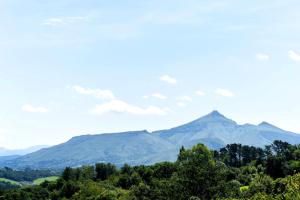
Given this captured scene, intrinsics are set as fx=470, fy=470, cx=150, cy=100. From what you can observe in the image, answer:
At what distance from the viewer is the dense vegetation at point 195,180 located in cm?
8194

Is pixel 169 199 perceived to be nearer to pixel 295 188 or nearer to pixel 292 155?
pixel 295 188

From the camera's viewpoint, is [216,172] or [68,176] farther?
[68,176]

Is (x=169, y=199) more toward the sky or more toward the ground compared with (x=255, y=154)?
more toward the ground

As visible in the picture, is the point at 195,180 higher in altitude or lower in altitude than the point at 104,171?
lower

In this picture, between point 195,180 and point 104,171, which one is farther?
point 104,171

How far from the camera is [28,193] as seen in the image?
159375 mm

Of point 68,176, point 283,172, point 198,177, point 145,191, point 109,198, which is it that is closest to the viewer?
point 198,177

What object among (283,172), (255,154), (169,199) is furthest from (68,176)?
(169,199)

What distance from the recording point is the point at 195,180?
8369 centimetres

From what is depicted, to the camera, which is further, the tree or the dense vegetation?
the tree

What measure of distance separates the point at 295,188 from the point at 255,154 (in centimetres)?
15612

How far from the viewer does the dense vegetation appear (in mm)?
81938

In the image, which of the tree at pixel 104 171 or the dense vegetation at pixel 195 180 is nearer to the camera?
the dense vegetation at pixel 195 180

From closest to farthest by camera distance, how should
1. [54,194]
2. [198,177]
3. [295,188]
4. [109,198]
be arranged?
[295,188] < [198,177] < [109,198] < [54,194]
